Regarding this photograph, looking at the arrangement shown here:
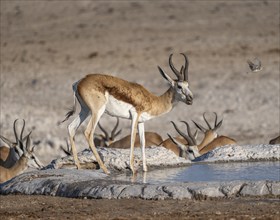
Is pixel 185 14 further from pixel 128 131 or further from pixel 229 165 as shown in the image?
pixel 229 165

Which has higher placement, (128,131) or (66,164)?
(66,164)

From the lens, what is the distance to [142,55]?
32.4 m

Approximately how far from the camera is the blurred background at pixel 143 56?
24.7 meters

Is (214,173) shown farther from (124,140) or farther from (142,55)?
(142,55)

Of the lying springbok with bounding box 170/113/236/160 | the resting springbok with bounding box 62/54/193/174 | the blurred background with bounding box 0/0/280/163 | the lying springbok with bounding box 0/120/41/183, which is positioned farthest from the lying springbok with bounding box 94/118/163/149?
the resting springbok with bounding box 62/54/193/174

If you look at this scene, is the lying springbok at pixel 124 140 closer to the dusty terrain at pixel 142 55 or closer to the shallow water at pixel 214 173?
the dusty terrain at pixel 142 55

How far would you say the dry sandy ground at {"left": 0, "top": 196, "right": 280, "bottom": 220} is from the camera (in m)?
8.72

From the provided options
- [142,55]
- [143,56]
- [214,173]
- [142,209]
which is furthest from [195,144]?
[142,55]

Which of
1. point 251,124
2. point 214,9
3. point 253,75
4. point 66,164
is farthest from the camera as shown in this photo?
point 214,9

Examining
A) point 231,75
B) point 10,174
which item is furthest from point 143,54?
point 10,174

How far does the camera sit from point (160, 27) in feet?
121

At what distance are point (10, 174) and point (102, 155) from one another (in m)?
4.65

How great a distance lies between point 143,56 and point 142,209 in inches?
913

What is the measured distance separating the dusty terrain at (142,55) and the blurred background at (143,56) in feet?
0.10
